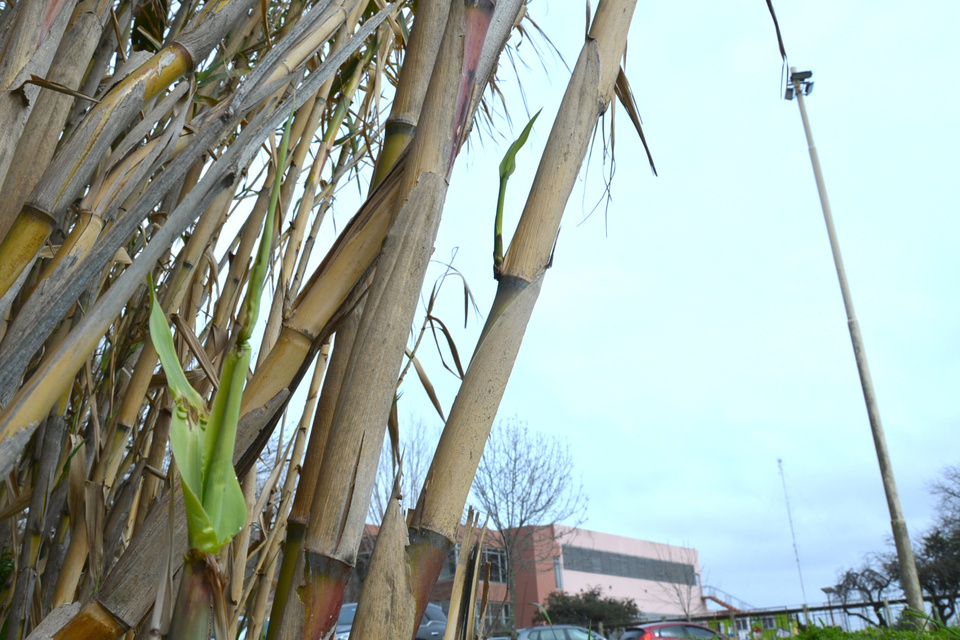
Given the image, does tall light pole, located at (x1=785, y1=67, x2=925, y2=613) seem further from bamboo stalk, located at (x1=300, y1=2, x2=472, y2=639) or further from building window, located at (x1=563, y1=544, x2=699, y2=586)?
building window, located at (x1=563, y1=544, x2=699, y2=586)

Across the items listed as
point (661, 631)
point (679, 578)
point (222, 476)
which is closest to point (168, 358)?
point (222, 476)

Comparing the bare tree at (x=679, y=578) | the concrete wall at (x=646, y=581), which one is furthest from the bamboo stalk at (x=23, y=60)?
the bare tree at (x=679, y=578)

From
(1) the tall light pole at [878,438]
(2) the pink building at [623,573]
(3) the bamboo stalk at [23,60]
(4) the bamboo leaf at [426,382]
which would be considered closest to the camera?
(3) the bamboo stalk at [23,60]

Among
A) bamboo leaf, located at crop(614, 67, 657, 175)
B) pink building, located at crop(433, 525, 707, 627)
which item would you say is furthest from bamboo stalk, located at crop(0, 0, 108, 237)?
pink building, located at crop(433, 525, 707, 627)

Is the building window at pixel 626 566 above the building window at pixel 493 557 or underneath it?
above

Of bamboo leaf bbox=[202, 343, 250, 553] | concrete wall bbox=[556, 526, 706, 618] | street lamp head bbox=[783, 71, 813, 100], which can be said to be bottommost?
bamboo leaf bbox=[202, 343, 250, 553]

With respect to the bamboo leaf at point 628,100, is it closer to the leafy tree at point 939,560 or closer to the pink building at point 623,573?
the leafy tree at point 939,560

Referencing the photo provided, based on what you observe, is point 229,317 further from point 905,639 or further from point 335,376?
point 905,639

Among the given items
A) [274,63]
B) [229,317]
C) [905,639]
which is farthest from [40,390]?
[905,639]

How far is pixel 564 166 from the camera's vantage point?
46 cm

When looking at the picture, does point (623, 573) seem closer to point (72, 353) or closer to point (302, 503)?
point (302, 503)

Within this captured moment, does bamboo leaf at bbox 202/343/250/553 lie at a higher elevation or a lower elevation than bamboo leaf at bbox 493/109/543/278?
lower

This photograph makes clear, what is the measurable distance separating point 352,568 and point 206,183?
209 millimetres

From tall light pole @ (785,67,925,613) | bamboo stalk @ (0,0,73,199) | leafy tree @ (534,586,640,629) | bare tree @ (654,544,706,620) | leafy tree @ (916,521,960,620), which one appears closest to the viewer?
bamboo stalk @ (0,0,73,199)
